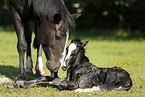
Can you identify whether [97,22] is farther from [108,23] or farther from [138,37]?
[138,37]

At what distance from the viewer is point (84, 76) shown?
465 cm

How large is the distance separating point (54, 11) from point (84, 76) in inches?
54.5

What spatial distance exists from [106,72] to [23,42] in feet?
7.10

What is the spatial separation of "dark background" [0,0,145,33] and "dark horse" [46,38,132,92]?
633 inches

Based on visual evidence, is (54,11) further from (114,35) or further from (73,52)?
(114,35)

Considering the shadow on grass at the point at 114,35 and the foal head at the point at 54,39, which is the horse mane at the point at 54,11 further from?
the shadow on grass at the point at 114,35

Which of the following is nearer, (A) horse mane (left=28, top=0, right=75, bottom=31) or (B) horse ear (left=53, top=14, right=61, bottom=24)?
(B) horse ear (left=53, top=14, right=61, bottom=24)

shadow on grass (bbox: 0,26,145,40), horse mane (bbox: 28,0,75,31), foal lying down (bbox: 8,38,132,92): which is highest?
shadow on grass (bbox: 0,26,145,40)

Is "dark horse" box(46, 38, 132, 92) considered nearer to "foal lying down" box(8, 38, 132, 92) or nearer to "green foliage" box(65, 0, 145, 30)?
"foal lying down" box(8, 38, 132, 92)

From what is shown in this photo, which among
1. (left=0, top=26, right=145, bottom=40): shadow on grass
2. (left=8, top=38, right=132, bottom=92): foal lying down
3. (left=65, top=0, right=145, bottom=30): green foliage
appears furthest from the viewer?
(left=65, top=0, right=145, bottom=30): green foliage

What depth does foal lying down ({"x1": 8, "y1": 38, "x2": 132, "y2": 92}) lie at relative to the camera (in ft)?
15.1

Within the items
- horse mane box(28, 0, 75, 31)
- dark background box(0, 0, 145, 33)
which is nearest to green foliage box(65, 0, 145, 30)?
dark background box(0, 0, 145, 33)

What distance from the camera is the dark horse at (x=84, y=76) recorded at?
15.1ft

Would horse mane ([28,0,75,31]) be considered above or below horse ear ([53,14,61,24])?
above
